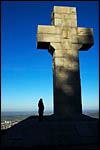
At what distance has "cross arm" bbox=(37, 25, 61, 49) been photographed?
10434 mm

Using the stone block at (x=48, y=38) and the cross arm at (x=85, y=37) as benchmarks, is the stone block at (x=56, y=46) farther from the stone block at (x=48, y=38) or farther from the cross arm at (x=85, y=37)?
the cross arm at (x=85, y=37)

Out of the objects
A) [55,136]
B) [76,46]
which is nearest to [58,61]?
[76,46]

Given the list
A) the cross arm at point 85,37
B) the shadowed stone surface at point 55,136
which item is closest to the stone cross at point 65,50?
the cross arm at point 85,37

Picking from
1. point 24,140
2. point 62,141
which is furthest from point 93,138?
point 24,140

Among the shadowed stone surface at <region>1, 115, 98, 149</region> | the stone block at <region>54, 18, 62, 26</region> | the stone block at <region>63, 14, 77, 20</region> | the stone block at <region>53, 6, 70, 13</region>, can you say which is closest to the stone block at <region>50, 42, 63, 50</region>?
the stone block at <region>54, 18, 62, 26</region>

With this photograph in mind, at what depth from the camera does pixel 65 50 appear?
10.4m

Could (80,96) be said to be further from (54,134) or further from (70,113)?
(54,134)

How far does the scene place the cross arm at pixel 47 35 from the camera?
10.4 meters

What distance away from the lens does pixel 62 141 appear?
673cm

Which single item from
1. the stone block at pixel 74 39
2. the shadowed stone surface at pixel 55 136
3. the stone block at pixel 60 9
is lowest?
the shadowed stone surface at pixel 55 136

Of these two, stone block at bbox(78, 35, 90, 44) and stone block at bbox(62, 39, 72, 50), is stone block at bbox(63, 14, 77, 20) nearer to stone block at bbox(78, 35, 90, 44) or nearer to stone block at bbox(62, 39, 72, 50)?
stone block at bbox(78, 35, 90, 44)

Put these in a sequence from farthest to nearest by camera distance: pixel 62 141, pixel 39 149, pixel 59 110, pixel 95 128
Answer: pixel 59 110 < pixel 95 128 < pixel 62 141 < pixel 39 149

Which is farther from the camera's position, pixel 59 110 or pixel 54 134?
pixel 59 110

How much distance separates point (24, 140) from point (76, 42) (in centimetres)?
652
